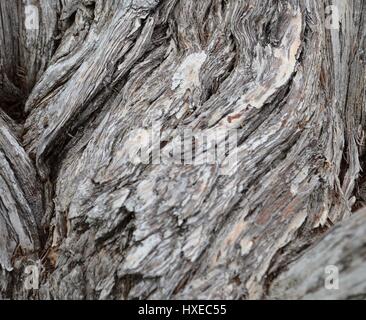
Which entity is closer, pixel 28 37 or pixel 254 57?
pixel 254 57

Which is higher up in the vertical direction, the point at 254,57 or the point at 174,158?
the point at 254,57

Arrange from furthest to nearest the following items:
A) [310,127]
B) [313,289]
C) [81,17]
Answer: [81,17]
[310,127]
[313,289]

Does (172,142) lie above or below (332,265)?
above

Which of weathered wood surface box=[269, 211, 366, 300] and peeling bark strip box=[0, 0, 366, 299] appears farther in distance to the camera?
peeling bark strip box=[0, 0, 366, 299]

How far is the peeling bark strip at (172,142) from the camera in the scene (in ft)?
9.21

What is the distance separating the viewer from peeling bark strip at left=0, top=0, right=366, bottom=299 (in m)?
2.81

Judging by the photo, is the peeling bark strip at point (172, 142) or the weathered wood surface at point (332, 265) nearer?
the weathered wood surface at point (332, 265)

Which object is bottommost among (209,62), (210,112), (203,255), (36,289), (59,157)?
(36,289)

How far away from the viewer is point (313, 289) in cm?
261

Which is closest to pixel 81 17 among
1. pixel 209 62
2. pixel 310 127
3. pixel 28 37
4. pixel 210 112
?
pixel 28 37

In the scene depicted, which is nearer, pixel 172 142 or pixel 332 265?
pixel 332 265

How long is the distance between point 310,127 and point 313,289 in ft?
3.51

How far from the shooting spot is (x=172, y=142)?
3082mm

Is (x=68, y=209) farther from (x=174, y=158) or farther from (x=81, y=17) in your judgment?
(x=81, y=17)
